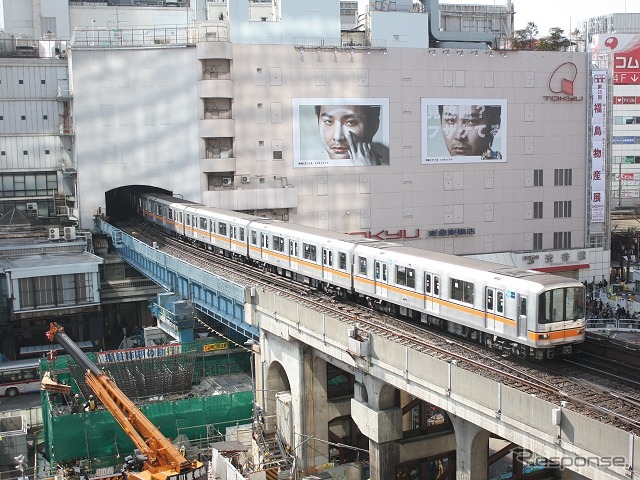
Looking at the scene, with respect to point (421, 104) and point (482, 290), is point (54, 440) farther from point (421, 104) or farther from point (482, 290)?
point (421, 104)

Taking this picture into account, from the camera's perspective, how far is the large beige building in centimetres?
5319

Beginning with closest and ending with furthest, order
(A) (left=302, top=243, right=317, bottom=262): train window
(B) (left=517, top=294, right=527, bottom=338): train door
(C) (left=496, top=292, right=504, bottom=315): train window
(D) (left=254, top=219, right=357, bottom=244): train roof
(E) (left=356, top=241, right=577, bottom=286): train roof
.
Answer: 1. (B) (left=517, top=294, right=527, bottom=338): train door
2. (E) (left=356, top=241, right=577, bottom=286): train roof
3. (C) (left=496, top=292, right=504, bottom=315): train window
4. (D) (left=254, top=219, right=357, bottom=244): train roof
5. (A) (left=302, top=243, right=317, bottom=262): train window

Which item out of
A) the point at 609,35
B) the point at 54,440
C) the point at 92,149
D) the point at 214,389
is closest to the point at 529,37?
the point at 609,35

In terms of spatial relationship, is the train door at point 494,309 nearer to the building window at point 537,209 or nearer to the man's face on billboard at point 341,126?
the man's face on billboard at point 341,126

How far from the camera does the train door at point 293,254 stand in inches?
1339

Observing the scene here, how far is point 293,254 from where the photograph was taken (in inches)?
1348

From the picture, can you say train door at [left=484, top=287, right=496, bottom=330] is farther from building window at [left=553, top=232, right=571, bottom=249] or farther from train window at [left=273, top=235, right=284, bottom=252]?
building window at [left=553, top=232, right=571, bottom=249]

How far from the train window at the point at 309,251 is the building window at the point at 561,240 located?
3352 cm

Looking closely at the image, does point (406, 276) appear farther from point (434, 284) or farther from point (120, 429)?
point (120, 429)

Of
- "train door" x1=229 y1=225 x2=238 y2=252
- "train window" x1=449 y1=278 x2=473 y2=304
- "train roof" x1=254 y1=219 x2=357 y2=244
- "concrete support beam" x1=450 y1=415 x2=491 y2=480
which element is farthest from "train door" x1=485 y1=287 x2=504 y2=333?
"train door" x1=229 y1=225 x2=238 y2=252

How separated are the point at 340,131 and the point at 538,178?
613 inches

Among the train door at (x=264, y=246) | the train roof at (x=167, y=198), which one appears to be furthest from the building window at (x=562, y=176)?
the train door at (x=264, y=246)

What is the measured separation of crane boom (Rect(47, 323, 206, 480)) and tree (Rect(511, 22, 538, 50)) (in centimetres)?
5326

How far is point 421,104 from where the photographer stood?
187 feet
